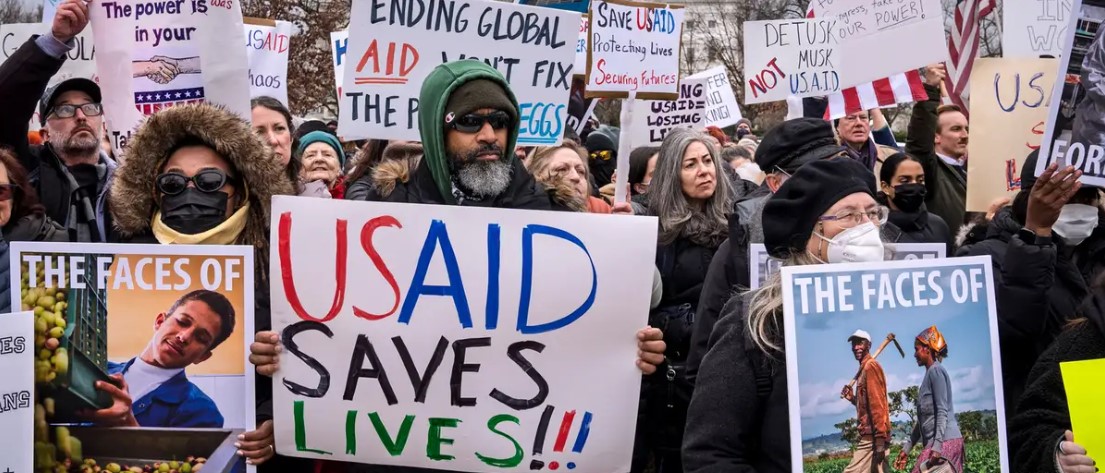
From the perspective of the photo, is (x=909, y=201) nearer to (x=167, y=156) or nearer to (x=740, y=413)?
(x=740, y=413)

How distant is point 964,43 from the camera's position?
10.3 meters

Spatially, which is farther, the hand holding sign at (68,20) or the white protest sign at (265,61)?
the white protest sign at (265,61)

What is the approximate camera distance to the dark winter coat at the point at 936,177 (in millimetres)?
7348

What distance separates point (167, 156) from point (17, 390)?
0.89 m

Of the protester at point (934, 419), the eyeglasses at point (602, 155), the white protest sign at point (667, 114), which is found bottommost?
the protester at point (934, 419)

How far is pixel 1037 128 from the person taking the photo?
5492mm

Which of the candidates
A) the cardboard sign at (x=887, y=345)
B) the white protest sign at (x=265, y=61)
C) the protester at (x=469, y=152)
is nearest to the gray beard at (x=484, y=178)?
the protester at (x=469, y=152)

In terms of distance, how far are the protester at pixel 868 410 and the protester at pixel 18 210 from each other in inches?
100

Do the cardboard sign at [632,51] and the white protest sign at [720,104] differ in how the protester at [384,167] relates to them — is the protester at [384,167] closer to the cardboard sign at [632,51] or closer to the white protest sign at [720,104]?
the cardboard sign at [632,51]

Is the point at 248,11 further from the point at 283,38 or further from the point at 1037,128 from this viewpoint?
the point at 1037,128

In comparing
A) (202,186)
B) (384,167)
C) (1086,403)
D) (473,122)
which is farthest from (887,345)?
(202,186)

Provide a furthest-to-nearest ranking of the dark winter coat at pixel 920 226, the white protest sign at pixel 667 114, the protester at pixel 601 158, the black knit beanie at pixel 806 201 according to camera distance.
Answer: the white protest sign at pixel 667 114, the protester at pixel 601 158, the dark winter coat at pixel 920 226, the black knit beanie at pixel 806 201

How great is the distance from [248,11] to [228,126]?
24.2 m

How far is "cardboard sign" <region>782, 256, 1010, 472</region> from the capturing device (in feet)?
9.81
